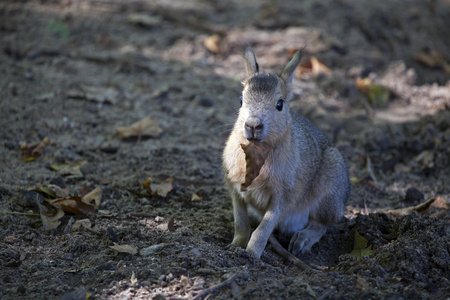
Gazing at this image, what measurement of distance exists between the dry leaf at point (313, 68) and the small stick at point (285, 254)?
3597 millimetres

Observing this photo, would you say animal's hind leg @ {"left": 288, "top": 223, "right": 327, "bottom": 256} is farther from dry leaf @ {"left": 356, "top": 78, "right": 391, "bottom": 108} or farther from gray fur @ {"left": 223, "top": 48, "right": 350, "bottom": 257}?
dry leaf @ {"left": 356, "top": 78, "right": 391, "bottom": 108}

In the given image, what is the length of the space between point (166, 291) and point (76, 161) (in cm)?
236

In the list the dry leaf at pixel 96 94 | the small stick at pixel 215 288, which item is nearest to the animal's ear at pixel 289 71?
the small stick at pixel 215 288

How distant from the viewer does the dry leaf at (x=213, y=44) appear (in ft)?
25.3

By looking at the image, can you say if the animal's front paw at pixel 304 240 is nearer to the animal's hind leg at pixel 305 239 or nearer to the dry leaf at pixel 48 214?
the animal's hind leg at pixel 305 239

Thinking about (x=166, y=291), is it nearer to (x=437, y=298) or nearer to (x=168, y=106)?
(x=437, y=298)

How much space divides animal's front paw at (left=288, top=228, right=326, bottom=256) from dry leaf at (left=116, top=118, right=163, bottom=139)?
6.98ft

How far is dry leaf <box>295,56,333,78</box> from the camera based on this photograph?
7.43 m

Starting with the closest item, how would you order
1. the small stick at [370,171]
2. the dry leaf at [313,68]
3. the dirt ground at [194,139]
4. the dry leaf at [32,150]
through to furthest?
the dirt ground at [194,139]
the dry leaf at [32,150]
the small stick at [370,171]
the dry leaf at [313,68]

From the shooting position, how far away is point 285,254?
4.17m

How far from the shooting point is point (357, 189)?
5.41 meters

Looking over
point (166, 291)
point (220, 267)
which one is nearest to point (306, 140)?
point (220, 267)

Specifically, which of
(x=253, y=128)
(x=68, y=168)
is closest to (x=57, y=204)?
(x=68, y=168)

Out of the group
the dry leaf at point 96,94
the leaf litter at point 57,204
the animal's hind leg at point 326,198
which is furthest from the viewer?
the dry leaf at point 96,94
